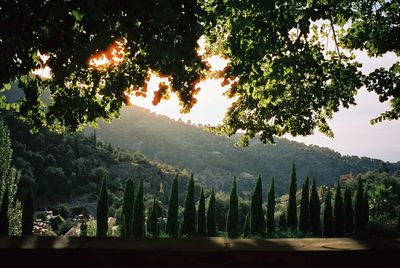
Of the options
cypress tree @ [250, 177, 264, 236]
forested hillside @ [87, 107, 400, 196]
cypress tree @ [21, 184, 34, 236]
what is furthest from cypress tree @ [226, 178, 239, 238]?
forested hillside @ [87, 107, 400, 196]

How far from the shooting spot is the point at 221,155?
147m

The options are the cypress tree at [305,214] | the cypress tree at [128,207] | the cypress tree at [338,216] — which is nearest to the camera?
the cypress tree at [128,207]

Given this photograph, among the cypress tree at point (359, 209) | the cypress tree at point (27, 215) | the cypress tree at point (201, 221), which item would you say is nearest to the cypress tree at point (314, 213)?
the cypress tree at point (359, 209)

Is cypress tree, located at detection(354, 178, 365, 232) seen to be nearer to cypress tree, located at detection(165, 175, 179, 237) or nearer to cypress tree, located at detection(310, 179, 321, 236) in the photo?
cypress tree, located at detection(310, 179, 321, 236)

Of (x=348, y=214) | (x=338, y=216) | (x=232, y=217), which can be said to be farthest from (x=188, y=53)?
(x=348, y=214)

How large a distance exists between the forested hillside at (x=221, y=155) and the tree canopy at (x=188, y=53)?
112302 mm

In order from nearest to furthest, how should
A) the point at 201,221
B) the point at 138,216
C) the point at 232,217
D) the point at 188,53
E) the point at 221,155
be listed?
the point at 188,53 → the point at 138,216 → the point at 201,221 → the point at 232,217 → the point at 221,155

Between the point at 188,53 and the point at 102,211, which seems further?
the point at 102,211

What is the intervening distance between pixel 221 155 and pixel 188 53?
140 metres

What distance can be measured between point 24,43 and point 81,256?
239 inches

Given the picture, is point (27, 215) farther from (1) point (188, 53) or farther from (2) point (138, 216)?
(1) point (188, 53)

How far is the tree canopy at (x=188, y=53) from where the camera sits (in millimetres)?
6566

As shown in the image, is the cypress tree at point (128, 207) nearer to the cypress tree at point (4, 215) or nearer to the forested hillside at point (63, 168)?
the cypress tree at point (4, 215)

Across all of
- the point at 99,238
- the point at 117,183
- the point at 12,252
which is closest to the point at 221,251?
the point at 99,238
